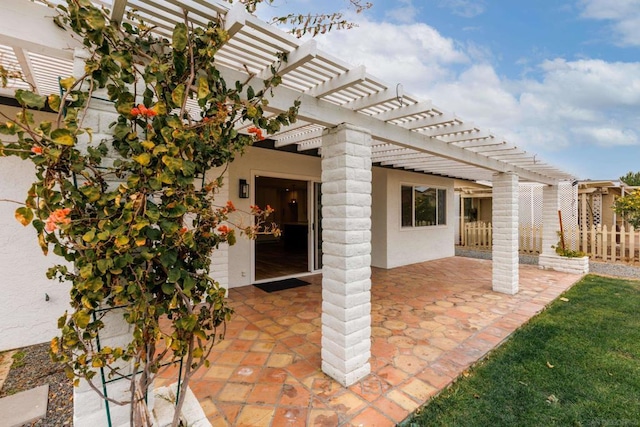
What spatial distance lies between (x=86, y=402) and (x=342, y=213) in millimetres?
2009

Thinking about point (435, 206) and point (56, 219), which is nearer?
point (56, 219)

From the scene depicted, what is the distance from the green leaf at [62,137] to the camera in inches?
41.8

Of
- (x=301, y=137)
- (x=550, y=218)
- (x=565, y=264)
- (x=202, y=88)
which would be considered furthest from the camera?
(x=550, y=218)

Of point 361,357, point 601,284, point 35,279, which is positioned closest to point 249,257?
point 35,279

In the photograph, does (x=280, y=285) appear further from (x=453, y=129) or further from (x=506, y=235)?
(x=506, y=235)

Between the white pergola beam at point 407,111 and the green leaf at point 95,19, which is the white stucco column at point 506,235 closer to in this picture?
the white pergola beam at point 407,111

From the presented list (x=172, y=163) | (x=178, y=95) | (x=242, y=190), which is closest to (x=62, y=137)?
(x=172, y=163)

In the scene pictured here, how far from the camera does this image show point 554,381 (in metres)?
2.58

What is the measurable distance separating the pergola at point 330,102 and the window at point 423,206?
13.4 ft

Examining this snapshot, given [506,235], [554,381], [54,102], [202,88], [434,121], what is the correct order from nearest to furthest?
[54,102] → [202,88] → [554,381] → [434,121] → [506,235]

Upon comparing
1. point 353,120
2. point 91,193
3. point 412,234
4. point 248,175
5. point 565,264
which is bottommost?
point 565,264

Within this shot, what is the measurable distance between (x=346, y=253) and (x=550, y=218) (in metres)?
7.94

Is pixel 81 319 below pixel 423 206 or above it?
below

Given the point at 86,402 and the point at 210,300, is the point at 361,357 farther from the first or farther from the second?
the point at 86,402
